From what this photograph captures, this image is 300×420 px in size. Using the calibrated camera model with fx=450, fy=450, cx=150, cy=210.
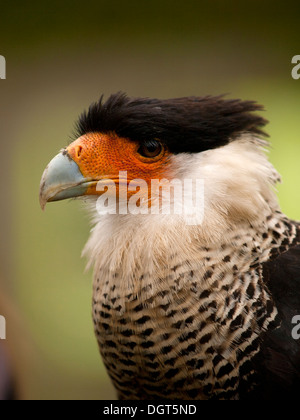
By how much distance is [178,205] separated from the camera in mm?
996

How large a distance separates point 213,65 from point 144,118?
1563mm

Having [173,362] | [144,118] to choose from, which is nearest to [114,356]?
[173,362]

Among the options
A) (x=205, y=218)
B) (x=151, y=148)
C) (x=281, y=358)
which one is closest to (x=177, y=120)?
(x=151, y=148)

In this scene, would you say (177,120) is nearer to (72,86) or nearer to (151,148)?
(151,148)

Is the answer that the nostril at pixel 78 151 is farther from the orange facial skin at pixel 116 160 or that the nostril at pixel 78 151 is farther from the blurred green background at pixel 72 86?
the blurred green background at pixel 72 86

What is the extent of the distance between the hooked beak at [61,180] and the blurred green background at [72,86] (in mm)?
1306

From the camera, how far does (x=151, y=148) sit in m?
1.01

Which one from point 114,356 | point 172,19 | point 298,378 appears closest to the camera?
point 298,378

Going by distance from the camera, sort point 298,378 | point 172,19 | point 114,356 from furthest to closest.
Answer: point 172,19 < point 114,356 < point 298,378

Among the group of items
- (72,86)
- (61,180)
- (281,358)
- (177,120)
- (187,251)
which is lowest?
(281,358)

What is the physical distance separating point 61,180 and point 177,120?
28cm

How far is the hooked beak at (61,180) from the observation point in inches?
38.3

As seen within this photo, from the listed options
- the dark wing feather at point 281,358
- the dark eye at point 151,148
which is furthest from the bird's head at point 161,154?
the dark wing feather at point 281,358

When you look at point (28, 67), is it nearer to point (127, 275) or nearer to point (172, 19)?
point (172, 19)
